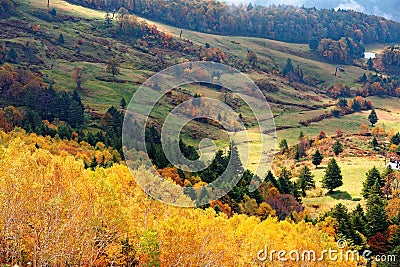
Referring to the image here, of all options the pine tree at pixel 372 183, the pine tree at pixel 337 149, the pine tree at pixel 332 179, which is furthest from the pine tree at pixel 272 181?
the pine tree at pixel 337 149

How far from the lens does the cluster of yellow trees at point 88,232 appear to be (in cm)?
3988

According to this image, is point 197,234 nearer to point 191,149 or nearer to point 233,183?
point 233,183

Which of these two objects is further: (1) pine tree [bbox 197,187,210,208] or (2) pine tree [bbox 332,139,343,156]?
(2) pine tree [bbox 332,139,343,156]

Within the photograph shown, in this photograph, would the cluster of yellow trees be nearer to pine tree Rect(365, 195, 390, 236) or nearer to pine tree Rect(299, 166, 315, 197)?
A: pine tree Rect(365, 195, 390, 236)

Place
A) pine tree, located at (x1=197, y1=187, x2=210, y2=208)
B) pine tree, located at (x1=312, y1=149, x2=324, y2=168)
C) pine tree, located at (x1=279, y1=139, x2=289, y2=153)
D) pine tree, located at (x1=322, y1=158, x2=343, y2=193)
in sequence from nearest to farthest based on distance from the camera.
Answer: pine tree, located at (x1=197, y1=187, x2=210, y2=208), pine tree, located at (x1=322, y1=158, x2=343, y2=193), pine tree, located at (x1=312, y1=149, x2=324, y2=168), pine tree, located at (x1=279, y1=139, x2=289, y2=153)

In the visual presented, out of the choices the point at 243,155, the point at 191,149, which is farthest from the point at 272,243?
the point at 243,155

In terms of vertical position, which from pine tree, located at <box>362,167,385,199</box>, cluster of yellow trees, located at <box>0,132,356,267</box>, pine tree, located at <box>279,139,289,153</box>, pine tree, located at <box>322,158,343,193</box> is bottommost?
A: pine tree, located at <box>279,139,289,153</box>

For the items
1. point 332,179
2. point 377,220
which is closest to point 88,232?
point 377,220

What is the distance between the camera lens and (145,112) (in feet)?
572

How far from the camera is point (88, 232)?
44469mm

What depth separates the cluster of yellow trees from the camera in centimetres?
3988

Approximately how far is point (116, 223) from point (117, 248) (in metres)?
3.03

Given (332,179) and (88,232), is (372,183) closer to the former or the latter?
(332,179)

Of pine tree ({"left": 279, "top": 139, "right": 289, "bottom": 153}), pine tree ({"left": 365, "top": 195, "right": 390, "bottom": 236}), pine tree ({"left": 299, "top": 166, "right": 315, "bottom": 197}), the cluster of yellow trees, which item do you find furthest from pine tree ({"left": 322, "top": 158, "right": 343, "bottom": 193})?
the cluster of yellow trees
